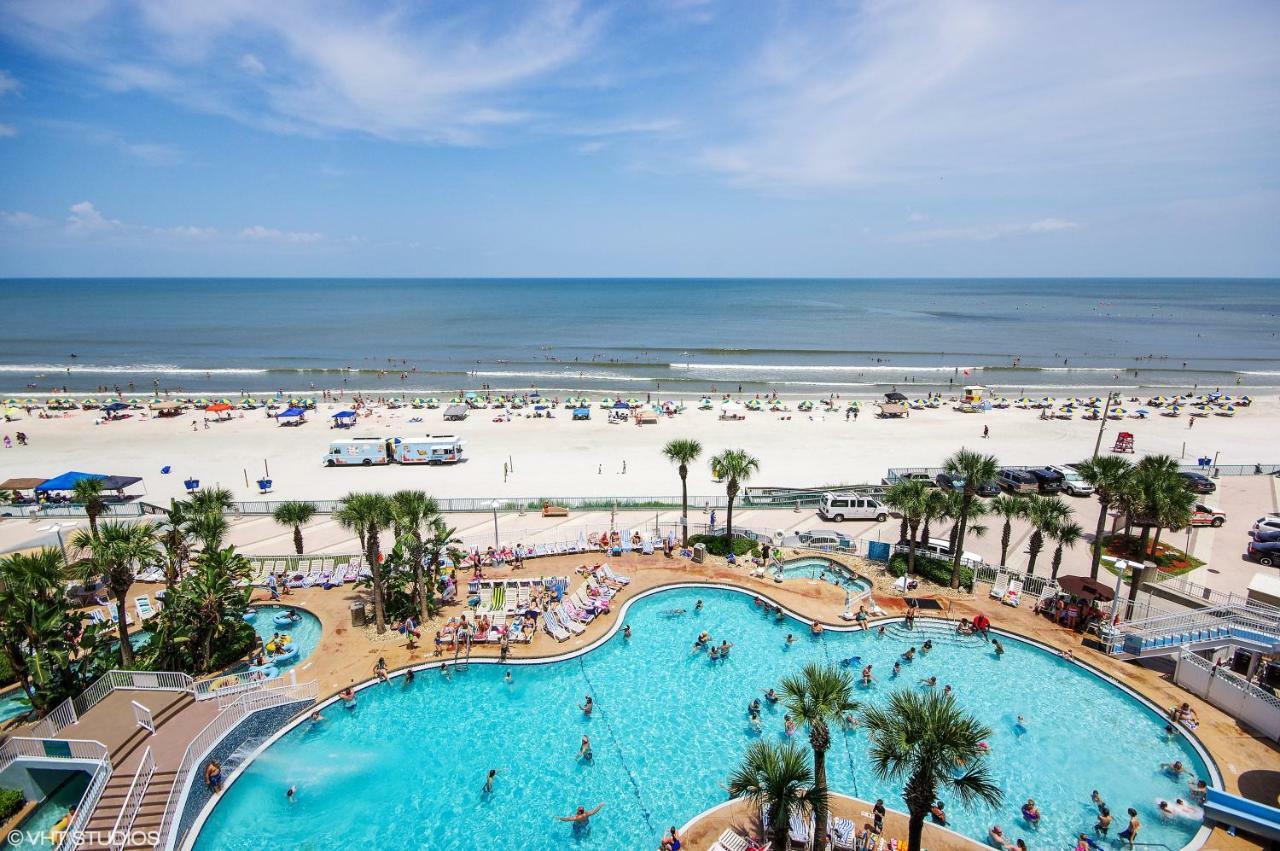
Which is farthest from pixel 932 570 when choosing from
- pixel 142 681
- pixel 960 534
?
pixel 142 681

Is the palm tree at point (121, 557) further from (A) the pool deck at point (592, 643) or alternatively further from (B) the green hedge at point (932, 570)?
(B) the green hedge at point (932, 570)

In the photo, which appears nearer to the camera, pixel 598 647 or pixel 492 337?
pixel 598 647

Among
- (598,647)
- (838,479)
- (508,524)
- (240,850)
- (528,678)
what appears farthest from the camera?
(838,479)

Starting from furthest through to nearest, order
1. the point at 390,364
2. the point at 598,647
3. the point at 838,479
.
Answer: the point at 390,364
the point at 838,479
the point at 598,647

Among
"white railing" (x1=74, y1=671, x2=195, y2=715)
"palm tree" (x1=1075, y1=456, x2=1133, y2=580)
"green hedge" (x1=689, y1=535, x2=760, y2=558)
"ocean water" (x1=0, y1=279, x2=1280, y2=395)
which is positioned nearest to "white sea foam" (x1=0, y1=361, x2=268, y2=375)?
"ocean water" (x1=0, y1=279, x2=1280, y2=395)

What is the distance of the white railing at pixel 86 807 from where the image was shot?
12.2 m

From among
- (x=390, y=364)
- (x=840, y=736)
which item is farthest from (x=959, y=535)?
(x=390, y=364)

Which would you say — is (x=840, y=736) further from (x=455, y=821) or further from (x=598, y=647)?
(x=455, y=821)

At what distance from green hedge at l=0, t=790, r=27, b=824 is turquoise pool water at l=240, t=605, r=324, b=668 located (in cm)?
639

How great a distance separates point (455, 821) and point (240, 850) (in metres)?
4.49

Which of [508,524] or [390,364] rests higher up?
[390,364]

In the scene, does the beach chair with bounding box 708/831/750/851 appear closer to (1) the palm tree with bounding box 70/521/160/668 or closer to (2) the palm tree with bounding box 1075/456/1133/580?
(1) the palm tree with bounding box 70/521/160/668


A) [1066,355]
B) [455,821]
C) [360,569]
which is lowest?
[455,821]

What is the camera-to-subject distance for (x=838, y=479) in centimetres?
3800
